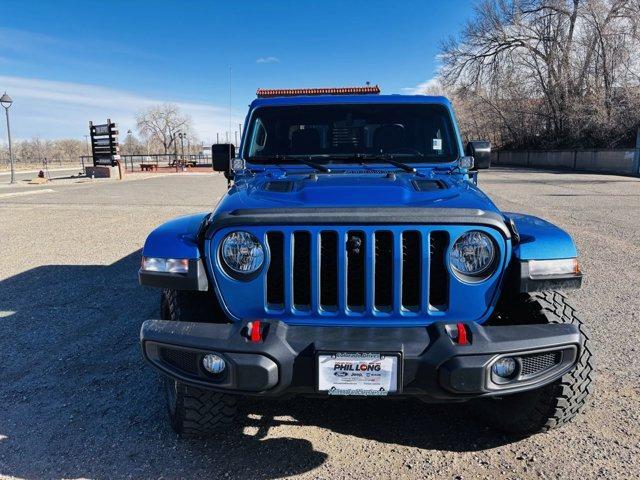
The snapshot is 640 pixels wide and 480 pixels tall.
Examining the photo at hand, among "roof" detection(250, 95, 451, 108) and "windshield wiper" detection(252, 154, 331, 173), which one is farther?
"roof" detection(250, 95, 451, 108)

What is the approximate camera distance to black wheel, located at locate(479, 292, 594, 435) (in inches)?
99.2

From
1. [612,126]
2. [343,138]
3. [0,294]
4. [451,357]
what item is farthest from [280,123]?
[612,126]

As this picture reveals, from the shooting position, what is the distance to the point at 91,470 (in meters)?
2.55

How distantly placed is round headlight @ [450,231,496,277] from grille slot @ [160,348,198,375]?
4.33ft

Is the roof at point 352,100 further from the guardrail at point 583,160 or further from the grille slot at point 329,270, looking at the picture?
the guardrail at point 583,160

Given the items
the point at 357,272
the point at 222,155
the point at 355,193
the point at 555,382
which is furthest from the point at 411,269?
the point at 222,155

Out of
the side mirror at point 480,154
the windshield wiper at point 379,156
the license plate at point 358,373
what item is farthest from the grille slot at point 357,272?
the side mirror at point 480,154

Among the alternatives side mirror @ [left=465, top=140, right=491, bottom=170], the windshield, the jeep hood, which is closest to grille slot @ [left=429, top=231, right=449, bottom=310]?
the jeep hood

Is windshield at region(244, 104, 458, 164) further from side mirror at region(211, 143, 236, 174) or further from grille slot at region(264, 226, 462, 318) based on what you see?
grille slot at region(264, 226, 462, 318)

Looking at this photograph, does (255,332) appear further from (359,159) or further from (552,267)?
(359,159)

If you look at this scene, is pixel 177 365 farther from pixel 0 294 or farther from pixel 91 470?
pixel 0 294

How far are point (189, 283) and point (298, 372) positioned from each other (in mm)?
722

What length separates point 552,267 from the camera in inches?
96.8

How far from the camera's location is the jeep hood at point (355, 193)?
2.46m
